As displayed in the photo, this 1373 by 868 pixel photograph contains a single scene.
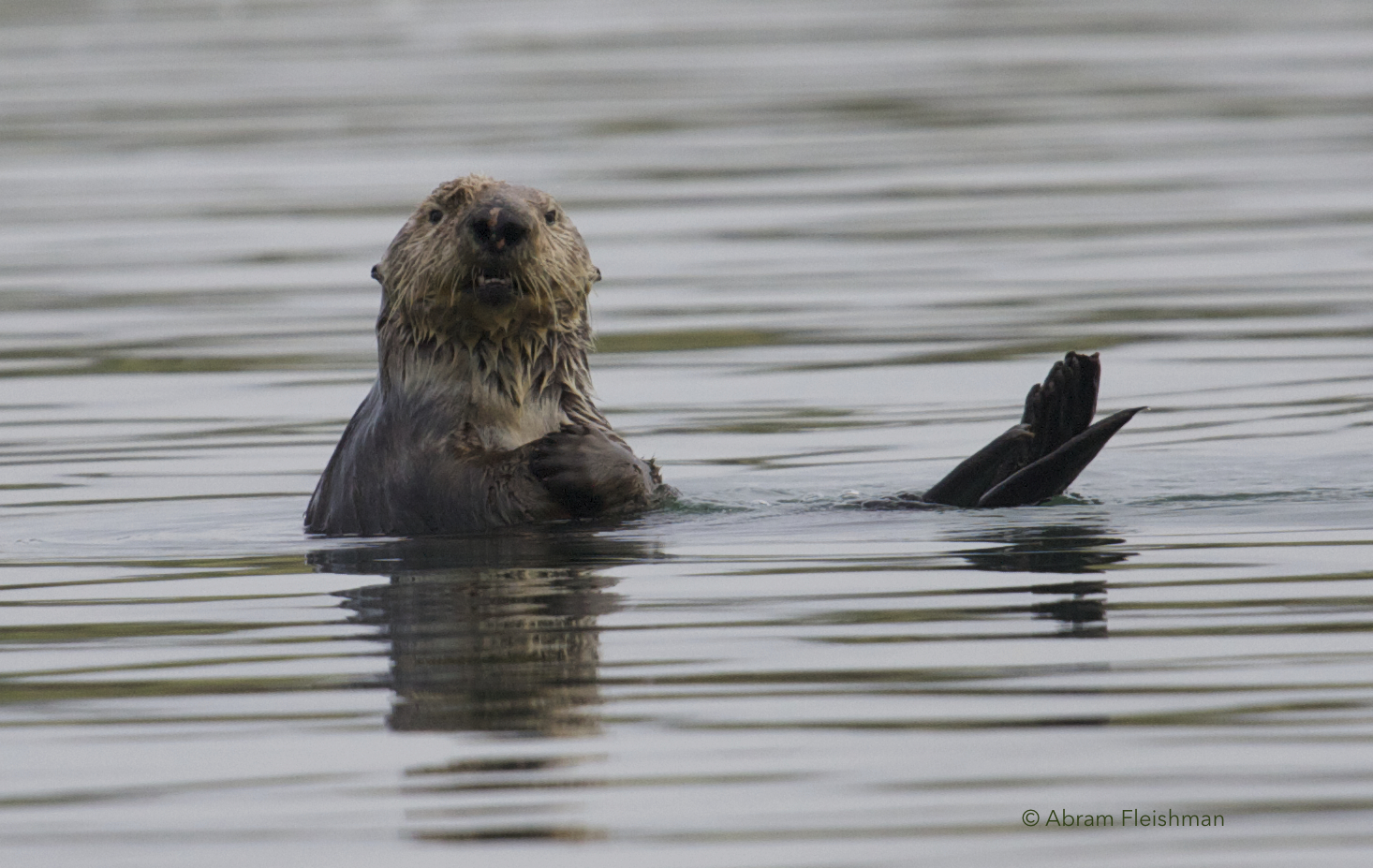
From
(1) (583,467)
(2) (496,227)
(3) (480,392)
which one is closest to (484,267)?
(2) (496,227)

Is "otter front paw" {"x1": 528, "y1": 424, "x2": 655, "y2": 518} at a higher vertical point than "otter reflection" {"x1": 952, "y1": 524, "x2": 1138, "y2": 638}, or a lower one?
higher

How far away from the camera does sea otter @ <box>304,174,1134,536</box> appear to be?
6426 millimetres

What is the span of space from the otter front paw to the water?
5.3 inches

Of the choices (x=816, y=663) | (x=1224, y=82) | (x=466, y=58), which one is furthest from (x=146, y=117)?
(x=816, y=663)

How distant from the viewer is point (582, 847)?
362 cm

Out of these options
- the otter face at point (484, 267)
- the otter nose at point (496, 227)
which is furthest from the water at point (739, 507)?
the otter nose at point (496, 227)

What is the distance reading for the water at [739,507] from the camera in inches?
153

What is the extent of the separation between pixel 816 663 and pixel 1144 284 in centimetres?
729

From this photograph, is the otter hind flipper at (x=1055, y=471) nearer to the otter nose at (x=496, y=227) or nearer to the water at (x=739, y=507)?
the water at (x=739, y=507)

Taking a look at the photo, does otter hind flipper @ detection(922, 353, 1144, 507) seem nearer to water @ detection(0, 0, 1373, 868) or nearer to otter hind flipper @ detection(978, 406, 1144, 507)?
otter hind flipper @ detection(978, 406, 1144, 507)

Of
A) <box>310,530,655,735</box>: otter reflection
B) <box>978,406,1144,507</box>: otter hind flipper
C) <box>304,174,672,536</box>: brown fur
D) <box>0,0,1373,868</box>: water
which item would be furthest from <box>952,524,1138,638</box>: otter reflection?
<box>304,174,672,536</box>: brown fur

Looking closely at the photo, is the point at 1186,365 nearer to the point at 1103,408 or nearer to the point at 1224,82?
the point at 1103,408

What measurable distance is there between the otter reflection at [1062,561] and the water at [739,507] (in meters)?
0.02

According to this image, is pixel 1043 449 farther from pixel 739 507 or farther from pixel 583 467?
pixel 583 467
